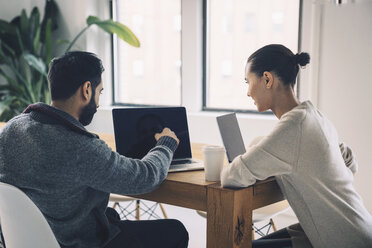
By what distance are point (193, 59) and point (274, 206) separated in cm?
190

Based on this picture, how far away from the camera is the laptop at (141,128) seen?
1644mm

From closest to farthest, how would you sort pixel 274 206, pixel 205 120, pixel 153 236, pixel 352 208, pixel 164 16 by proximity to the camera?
pixel 352 208 → pixel 153 236 → pixel 274 206 → pixel 205 120 → pixel 164 16

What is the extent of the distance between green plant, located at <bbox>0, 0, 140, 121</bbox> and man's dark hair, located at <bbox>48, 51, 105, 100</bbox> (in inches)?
108

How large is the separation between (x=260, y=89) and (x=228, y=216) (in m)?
0.45

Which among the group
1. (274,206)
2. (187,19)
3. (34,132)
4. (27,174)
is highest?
(187,19)

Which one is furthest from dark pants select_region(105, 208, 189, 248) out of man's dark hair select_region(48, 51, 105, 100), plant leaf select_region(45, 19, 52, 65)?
plant leaf select_region(45, 19, 52, 65)

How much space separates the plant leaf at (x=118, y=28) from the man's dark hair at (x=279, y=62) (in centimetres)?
273

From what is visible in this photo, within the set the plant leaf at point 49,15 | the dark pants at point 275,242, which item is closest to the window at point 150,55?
the plant leaf at point 49,15

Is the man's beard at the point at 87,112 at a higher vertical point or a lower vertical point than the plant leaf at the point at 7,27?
lower

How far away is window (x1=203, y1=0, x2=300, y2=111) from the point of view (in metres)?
3.46

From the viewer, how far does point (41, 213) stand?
3.95 feet

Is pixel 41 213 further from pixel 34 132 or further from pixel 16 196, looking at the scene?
pixel 34 132

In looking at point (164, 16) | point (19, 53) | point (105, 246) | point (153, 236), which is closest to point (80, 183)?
point (105, 246)

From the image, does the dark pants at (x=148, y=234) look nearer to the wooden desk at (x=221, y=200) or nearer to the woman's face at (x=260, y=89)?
the wooden desk at (x=221, y=200)
